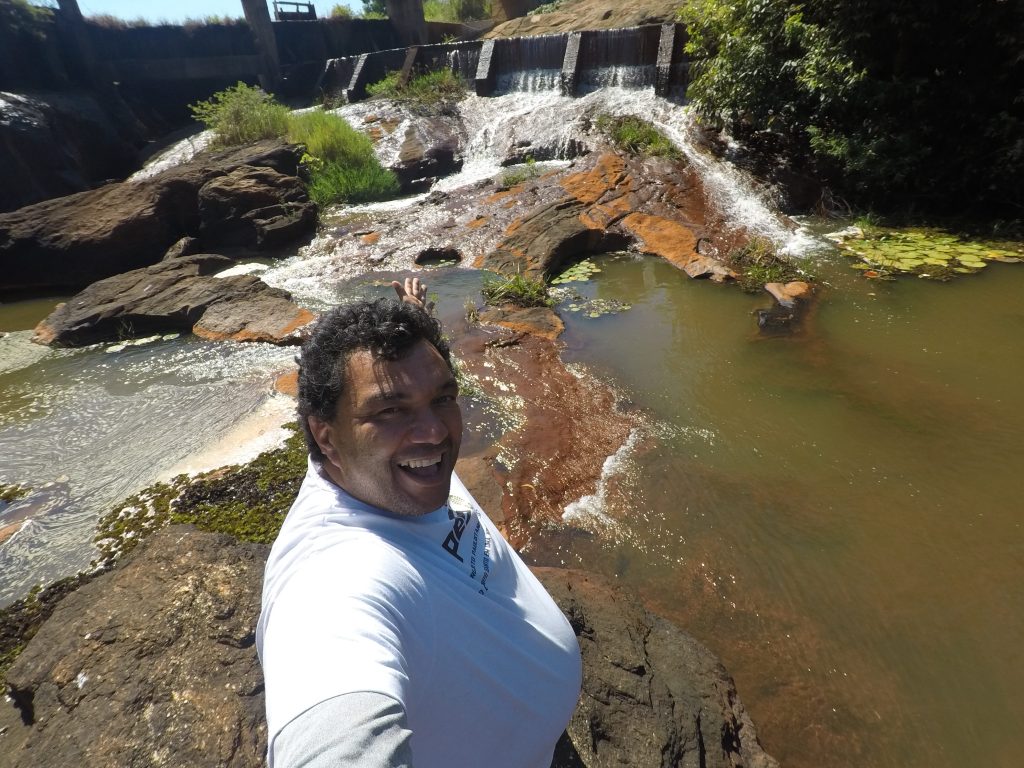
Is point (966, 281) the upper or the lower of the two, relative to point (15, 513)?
upper

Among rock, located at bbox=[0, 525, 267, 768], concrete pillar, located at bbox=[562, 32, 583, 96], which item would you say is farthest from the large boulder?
concrete pillar, located at bbox=[562, 32, 583, 96]

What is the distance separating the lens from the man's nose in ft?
4.61

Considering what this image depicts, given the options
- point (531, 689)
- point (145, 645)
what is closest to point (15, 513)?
point (145, 645)

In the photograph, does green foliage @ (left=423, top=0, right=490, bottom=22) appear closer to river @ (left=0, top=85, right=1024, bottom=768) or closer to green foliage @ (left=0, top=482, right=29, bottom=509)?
river @ (left=0, top=85, right=1024, bottom=768)

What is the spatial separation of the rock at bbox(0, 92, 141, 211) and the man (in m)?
15.6

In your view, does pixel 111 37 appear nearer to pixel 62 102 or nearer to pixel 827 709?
pixel 62 102

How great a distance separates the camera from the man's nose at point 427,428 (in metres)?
1.41

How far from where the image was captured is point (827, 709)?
96.7 inches

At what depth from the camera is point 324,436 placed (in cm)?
146

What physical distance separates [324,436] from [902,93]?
968 cm

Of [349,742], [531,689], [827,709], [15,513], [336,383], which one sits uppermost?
[336,383]

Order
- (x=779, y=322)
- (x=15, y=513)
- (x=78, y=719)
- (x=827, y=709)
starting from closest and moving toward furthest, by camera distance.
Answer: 1. (x=78, y=719)
2. (x=827, y=709)
3. (x=15, y=513)
4. (x=779, y=322)

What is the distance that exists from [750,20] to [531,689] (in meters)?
11.2

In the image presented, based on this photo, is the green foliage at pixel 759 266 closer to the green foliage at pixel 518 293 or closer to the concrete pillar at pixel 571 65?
the green foliage at pixel 518 293
